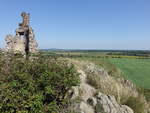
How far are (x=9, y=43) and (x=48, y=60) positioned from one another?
7.90m

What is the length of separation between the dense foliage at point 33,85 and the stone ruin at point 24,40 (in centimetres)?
615

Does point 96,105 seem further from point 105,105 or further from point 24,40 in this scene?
point 24,40

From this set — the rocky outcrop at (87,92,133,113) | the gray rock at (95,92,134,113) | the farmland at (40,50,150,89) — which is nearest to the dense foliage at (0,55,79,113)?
the rocky outcrop at (87,92,133,113)

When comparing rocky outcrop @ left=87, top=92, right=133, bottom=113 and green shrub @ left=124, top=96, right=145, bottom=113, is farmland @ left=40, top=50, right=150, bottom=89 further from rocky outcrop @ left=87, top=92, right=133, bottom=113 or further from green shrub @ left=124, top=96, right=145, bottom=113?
green shrub @ left=124, top=96, right=145, bottom=113

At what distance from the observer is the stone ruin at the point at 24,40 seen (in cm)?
1494

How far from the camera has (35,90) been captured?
6.54 m

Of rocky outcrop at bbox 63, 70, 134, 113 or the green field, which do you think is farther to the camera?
the green field

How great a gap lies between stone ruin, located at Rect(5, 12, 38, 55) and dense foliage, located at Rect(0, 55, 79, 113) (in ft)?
20.2

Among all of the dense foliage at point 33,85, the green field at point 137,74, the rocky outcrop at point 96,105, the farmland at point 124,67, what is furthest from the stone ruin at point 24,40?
the green field at point 137,74

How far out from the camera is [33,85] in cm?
657

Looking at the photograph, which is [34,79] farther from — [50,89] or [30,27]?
[30,27]

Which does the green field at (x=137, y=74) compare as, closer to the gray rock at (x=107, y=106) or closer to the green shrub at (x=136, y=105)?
the green shrub at (x=136, y=105)

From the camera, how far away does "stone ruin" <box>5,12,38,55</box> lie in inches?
588

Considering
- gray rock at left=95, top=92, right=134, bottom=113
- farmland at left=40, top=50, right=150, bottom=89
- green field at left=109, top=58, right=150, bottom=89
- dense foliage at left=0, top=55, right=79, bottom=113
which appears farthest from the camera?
green field at left=109, top=58, right=150, bottom=89
